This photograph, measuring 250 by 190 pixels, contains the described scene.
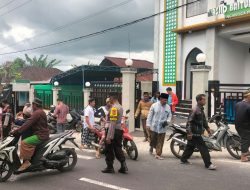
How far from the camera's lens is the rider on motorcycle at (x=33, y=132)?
6.61m

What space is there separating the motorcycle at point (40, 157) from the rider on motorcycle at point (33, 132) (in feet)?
0.37

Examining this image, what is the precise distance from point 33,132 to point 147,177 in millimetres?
2392

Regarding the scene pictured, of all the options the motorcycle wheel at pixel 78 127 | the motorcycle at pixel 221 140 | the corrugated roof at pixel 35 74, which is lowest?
the motorcycle wheel at pixel 78 127

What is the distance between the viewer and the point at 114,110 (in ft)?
23.2

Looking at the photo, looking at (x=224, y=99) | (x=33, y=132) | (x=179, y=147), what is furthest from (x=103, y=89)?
(x=33, y=132)

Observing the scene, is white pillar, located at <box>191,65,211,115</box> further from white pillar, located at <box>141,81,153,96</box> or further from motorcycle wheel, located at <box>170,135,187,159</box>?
white pillar, located at <box>141,81,153,96</box>

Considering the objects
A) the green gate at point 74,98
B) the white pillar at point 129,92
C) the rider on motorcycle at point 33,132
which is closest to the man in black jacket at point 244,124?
the rider on motorcycle at point 33,132

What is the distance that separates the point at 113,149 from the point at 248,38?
11591 millimetres

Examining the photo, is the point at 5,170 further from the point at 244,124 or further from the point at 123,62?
the point at 123,62

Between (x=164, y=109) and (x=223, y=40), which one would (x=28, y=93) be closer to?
(x=223, y=40)

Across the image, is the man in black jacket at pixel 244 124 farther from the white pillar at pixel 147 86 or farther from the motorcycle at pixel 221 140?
the white pillar at pixel 147 86

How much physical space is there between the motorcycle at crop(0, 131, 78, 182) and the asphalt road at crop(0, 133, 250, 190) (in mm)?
177

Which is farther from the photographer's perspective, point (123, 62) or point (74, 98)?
point (123, 62)

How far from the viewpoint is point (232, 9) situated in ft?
51.1
